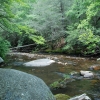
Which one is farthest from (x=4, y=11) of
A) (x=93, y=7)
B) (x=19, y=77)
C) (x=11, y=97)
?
(x=93, y=7)

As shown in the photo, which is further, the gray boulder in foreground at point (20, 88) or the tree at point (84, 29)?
the tree at point (84, 29)

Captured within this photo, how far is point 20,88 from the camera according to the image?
5.04m

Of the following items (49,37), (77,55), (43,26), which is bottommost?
(77,55)

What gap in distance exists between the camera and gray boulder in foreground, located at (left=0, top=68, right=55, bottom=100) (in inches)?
190

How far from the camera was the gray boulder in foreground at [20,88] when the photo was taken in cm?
484

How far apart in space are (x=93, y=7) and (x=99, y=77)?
263 inches

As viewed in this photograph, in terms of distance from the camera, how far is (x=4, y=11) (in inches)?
312

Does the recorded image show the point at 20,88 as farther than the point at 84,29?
No

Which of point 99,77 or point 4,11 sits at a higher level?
point 4,11

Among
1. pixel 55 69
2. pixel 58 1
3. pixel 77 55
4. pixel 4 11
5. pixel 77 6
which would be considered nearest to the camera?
pixel 4 11

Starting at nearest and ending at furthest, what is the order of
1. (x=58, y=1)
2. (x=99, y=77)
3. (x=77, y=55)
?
1. (x=99, y=77)
2. (x=77, y=55)
3. (x=58, y=1)

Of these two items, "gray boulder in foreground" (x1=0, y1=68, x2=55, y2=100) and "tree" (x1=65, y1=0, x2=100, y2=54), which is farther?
"tree" (x1=65, y1=0, x2=100, y2=54)

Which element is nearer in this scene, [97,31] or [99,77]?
[99,77]

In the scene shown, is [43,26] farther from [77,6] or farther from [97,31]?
[97,31]
